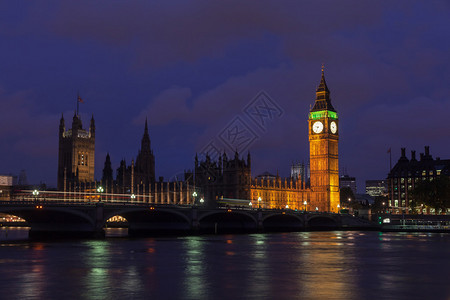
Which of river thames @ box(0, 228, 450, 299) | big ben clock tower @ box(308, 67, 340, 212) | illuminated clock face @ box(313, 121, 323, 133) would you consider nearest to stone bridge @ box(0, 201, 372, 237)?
big ben clock tower @ box(308, 67, 340, 212)

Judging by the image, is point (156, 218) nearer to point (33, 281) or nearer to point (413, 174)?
point (33, 281)

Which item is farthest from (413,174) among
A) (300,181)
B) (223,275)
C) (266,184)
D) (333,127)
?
(223,275)

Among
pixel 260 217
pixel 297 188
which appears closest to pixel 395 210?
pixel 297 188

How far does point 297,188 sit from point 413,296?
140 metres

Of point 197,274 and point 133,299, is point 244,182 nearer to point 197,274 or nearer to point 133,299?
point 197,274

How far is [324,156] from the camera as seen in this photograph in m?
168

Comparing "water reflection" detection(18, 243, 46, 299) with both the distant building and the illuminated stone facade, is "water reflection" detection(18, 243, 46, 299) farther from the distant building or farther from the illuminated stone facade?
the distant building

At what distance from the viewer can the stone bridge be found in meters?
80.9

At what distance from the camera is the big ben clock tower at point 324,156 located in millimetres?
166750

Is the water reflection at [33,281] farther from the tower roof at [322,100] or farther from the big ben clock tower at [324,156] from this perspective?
the tower roof at [322,100]

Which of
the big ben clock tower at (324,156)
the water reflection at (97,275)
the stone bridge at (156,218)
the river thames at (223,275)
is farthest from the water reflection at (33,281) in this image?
the big ben clock tower at (324,156)

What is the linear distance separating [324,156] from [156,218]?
250 ft

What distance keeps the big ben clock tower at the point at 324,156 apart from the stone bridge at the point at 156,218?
76.0 ft

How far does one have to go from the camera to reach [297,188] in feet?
543
